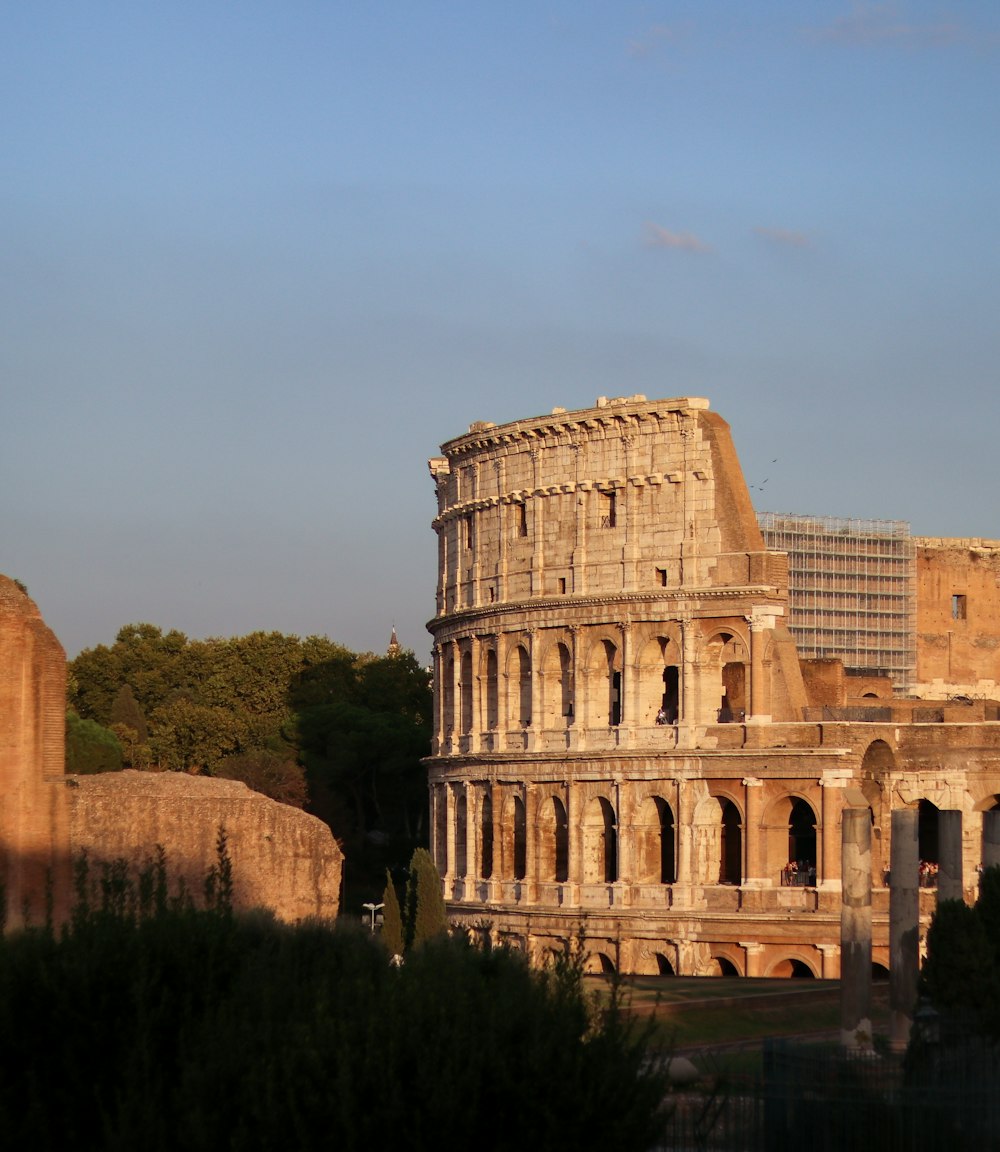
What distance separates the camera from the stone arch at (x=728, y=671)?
167 ft

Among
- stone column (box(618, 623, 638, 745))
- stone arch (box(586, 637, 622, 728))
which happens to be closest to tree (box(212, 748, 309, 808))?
stone arch (box(586, 637, 622, 728))

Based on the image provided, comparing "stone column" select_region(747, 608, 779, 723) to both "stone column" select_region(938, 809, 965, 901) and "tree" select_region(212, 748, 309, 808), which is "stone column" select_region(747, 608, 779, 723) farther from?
"tree" select_region(212, 748, 309, 808)

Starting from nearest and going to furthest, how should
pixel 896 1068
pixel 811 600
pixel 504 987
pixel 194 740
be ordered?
pixel 504 987 → pixel 896 1068 → pixel 811 600 → pixel 194 740

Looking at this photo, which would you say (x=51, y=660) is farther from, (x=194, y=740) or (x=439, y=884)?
(x=194, y=740)

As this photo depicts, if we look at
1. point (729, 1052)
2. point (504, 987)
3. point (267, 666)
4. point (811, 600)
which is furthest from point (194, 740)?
point (504, 987)

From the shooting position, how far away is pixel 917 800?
50188mm

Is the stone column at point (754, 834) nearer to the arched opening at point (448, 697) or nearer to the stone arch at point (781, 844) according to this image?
the stone arch at point (781, 844)

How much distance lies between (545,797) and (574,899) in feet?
9.76

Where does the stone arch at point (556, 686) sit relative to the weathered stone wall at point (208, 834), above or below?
above

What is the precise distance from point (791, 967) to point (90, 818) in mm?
23394

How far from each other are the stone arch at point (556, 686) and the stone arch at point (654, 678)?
2.40 m

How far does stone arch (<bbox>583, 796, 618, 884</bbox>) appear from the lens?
5244 centimetres

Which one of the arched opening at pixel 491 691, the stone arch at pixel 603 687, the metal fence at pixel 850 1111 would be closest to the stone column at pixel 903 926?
the metal fence at pixel 850 1111

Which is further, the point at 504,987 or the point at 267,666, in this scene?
the point at 267,666
